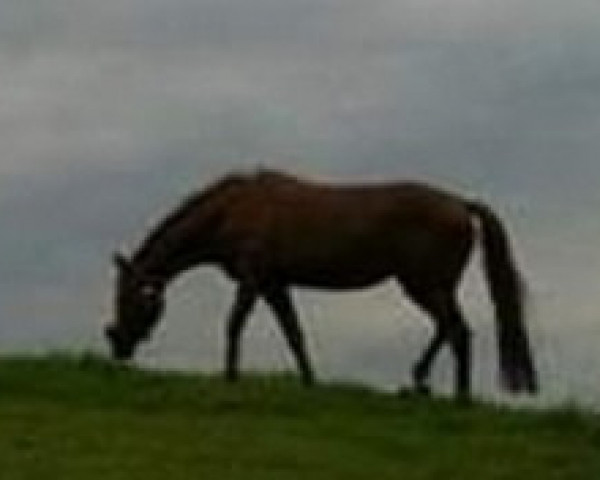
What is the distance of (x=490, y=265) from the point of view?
20.3 metres

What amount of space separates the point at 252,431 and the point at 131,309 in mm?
5092

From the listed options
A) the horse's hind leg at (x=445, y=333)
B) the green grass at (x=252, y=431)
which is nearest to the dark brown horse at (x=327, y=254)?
the horse's hind leg at (x=445, y=333)

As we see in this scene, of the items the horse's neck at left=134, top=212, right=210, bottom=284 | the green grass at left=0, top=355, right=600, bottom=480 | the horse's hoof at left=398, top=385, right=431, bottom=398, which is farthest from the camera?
the horse's neck at left=134, top=212, right=210, bottom=284

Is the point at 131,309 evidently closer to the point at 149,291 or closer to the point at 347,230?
the point at 149,291

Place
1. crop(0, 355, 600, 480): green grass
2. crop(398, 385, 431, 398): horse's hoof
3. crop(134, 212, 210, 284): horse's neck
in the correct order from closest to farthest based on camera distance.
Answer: crop(0, 355, 600, 480): green grass → crop(398, 385, 431, 398): horse's hoof → crop(134, 212, 210, 284): horse's neck

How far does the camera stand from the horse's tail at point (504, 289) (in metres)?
19.9

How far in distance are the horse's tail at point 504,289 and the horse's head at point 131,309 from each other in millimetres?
3219

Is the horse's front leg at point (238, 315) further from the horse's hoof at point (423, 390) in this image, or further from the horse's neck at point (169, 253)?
the horse's hoof at point (423, 390)

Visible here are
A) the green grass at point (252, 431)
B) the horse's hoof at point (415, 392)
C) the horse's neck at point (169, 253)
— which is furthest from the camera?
the horse's neck at point (169, 253)

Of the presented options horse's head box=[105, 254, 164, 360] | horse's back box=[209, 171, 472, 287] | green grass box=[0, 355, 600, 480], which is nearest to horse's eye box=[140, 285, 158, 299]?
horse's head box=[105, 254, 164, 360]

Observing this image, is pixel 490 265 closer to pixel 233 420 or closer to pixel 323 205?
pixel 323 205

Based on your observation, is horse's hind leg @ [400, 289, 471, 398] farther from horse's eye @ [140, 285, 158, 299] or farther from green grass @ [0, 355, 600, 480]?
horse's eye @ [140, 285, 158, 299]

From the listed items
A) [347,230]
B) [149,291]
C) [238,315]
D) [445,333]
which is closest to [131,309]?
[149,291]

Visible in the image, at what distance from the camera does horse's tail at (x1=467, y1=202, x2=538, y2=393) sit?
19.9 meters
